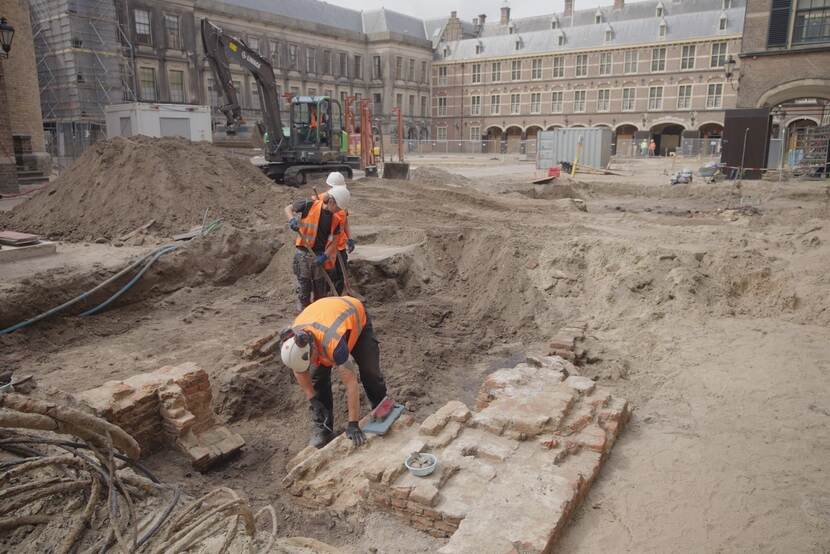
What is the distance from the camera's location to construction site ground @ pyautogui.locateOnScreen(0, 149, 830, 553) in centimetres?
389

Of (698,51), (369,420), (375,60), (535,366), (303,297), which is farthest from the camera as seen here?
(375,60)

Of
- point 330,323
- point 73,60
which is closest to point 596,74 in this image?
point 73,60

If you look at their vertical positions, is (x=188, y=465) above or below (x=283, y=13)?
below

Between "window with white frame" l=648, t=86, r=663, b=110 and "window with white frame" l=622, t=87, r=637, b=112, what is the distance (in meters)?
1.20

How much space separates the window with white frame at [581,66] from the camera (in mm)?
49219

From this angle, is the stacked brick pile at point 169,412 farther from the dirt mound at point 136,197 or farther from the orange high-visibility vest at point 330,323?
the dirt mound at point 136,197

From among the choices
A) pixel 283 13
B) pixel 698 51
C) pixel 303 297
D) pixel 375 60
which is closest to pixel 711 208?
pixel 303 297

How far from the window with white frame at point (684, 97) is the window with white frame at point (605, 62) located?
19.5 feet

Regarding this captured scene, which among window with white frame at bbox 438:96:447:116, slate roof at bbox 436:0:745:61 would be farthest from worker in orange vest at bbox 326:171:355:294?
window with white frame at bbox 438:96:447:116

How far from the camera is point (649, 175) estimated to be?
25531 mm

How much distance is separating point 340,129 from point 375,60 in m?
39.3

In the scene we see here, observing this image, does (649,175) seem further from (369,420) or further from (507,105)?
(507,105)

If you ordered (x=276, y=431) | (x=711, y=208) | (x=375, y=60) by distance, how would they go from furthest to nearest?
1. (x=375, y=60)
2. (x=711, y=208)
3. (x=276, y=431)

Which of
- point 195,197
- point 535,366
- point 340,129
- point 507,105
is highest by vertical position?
point 507,105
